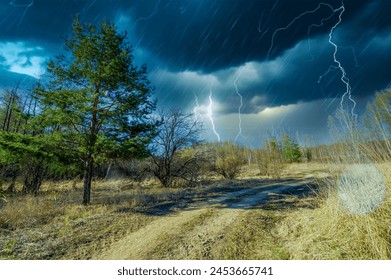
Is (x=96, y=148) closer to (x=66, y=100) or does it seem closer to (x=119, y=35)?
(x=66, y=100)

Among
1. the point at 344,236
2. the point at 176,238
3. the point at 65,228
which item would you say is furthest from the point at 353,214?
the point at 65,228

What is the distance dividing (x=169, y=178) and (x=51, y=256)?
44.9 feet

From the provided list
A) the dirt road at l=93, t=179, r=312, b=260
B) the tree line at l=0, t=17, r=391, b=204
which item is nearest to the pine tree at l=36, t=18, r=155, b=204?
the tree line at l=0, t=17, r=391, b=204

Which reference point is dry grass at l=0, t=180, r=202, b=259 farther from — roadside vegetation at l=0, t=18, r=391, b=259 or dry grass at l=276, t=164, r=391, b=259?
dry grass at l=276, t=164, r=391, b=259

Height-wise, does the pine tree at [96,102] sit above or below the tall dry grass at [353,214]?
above

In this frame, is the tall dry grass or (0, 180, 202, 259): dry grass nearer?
the tall dry grass

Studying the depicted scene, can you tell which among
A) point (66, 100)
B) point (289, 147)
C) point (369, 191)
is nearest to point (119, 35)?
point (66, 100)

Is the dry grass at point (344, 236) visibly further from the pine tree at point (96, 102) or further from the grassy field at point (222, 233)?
the pine tree at point (96, 102)

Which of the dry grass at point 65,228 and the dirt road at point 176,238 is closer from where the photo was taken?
the dirt road at point 176,238

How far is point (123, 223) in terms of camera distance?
20.4ft

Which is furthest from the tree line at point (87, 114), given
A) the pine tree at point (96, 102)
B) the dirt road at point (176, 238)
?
the dirt road at point (176, 238)

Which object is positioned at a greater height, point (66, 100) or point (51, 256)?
point (66, 100)

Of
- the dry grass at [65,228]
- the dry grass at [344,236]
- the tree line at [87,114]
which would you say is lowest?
the dry grass at [65,228]
